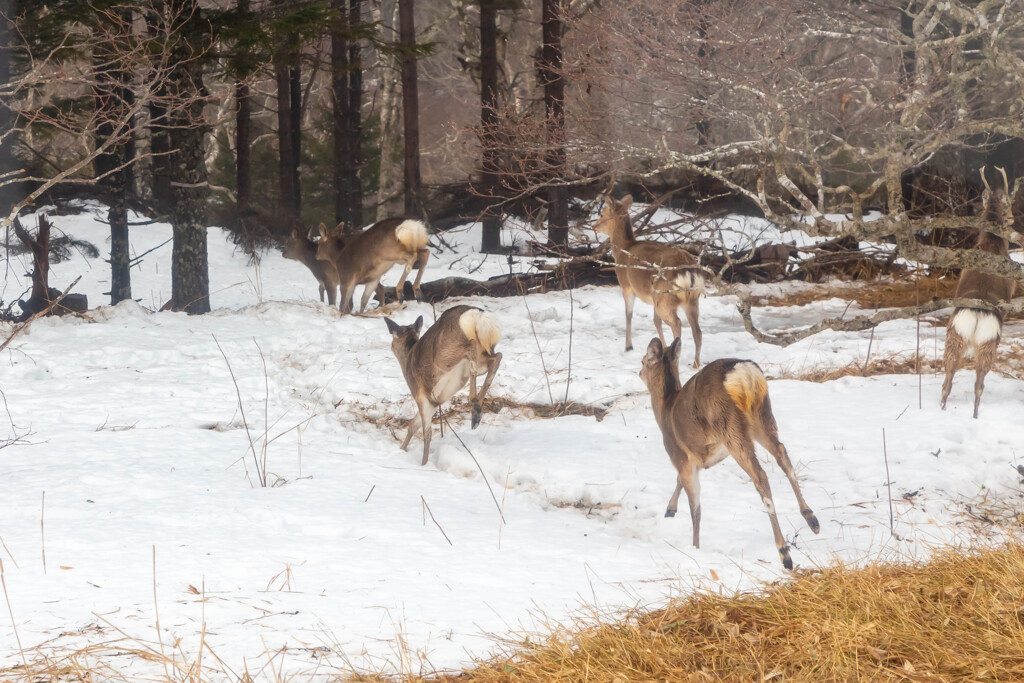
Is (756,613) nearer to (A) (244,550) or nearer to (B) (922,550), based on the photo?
(B) (922,550)

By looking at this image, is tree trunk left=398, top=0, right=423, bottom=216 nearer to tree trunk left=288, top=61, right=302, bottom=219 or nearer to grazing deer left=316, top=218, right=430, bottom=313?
tree trunk left=288, top=61, right=302, bottom=219

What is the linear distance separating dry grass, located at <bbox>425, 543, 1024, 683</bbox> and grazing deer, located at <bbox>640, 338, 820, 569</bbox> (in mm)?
785

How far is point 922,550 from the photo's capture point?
4.59 m

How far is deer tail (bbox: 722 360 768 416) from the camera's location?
448 centimetres

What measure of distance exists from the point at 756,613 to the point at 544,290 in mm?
9617

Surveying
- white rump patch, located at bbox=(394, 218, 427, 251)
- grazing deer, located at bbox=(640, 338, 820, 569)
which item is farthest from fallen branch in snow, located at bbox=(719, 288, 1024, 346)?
white rump patch, located at bbox=(394, 218, 427, 251)

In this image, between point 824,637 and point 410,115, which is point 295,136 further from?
point 824,637

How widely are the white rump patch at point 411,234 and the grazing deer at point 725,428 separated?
7.35 m

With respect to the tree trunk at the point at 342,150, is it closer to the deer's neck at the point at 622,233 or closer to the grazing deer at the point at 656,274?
the grazing deer at the point at 656,274

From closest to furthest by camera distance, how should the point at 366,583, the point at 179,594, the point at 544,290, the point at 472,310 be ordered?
the point at 179,594 → the point at 366,583 → the point at 472,310 → the point at 544,290

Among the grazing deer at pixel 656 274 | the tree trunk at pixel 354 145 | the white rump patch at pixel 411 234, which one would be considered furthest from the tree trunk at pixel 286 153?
the grazing deer at pixel 656 274

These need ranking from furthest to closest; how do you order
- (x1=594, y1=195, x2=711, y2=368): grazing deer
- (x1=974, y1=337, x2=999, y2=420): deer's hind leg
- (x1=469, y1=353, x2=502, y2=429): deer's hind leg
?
(x1=594, y1=195, x2=711, y2=368): grazing deer → (x1=974, y1=337, x2=999, y2=420): deer's hind leg → (x1=469, y1=353, x2=502, y2=429): deer's hind leg

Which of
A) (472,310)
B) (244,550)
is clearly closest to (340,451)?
(472,310)

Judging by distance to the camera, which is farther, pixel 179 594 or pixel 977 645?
pixel 179 594
